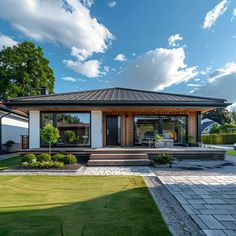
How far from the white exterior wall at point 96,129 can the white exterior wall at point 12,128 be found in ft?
25.0

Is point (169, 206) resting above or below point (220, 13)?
below

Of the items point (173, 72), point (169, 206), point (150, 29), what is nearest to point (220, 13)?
point (150, 29)

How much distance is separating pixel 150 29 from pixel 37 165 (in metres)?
11.5

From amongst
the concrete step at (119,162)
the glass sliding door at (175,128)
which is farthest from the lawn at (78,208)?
the glass sliding door at (175,128)

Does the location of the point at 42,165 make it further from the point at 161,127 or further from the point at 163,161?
the point at 161,127

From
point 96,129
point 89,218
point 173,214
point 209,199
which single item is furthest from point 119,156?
point 89,218

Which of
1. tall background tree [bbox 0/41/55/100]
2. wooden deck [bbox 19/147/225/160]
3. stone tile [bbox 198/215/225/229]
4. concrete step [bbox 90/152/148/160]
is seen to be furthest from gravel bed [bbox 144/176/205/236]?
tall background tree [bbox 0/41/55/100]

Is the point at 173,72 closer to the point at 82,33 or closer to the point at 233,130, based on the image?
the point at 82,33

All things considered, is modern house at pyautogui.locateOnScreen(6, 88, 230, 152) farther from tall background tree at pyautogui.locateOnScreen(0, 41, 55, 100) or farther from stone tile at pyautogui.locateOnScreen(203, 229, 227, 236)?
tall background tree at pyautogui.locateOnScreen(0, 41, 55, 100)

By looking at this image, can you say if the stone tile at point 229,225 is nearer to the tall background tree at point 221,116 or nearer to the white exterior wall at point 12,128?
the white exterior wall at point 12,128

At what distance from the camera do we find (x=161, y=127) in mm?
11266

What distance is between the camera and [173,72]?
61.6 ft

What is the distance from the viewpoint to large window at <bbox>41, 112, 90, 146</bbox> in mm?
10141

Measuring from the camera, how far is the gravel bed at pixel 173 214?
2.66 m
